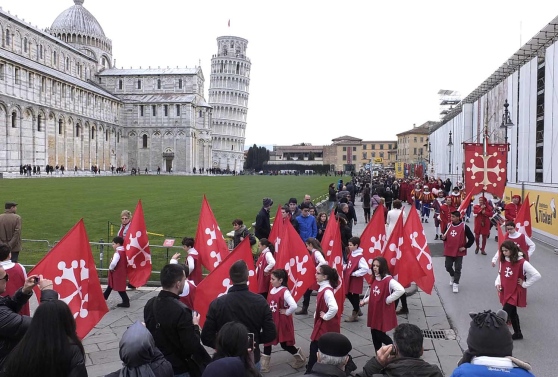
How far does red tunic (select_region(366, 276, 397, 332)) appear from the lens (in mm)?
6633

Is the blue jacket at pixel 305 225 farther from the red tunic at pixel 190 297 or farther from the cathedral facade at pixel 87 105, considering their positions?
the cathedral facade at pixel 87 105

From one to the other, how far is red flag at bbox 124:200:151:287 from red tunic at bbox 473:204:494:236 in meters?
10.0

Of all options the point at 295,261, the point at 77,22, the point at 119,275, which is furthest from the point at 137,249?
the point at 77,22

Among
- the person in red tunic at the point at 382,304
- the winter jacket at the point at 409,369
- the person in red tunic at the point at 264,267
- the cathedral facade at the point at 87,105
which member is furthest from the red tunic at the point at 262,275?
the cathedral facade at the point at 87,105

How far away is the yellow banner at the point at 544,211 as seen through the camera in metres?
16.2

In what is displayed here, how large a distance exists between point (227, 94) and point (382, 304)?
120 m

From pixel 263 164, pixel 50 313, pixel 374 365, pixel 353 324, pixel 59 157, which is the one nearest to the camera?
pixel 50 313

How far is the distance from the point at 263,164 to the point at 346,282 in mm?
116413

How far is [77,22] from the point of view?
87.8 metres

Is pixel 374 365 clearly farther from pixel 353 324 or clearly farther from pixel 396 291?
pixel 353 324

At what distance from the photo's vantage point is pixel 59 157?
218ft

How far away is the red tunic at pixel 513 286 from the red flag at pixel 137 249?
21.1 feet

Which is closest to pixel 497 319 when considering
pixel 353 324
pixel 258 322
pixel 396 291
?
pixel 258 322

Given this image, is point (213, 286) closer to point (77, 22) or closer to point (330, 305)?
point (330, 305)
